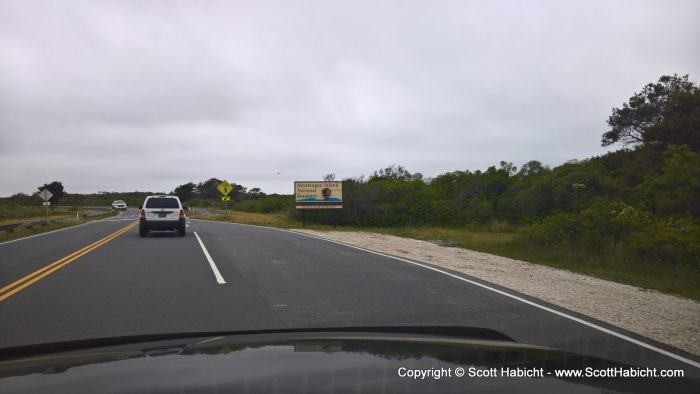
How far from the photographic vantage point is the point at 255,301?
26.7 ft

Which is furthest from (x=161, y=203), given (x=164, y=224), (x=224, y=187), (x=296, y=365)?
(x=296, y=365)

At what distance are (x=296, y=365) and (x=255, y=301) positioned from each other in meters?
5.33

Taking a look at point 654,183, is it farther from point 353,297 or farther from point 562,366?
point 562,366

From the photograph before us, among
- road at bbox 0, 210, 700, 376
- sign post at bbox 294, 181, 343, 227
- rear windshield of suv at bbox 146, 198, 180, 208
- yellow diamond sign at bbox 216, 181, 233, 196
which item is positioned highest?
yellow diamond sign at bbox 216, 181, 233, 196

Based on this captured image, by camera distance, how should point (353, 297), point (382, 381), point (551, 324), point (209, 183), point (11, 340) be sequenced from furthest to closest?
point (209, 183) → point (353, 297) → point (551, 324) → point (11, 340) → point (382, 381)

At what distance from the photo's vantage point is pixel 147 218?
21.9 m

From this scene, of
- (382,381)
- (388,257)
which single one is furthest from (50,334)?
(388,257)

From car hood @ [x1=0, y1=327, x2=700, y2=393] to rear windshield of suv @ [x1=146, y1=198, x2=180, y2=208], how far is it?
64.0 ft

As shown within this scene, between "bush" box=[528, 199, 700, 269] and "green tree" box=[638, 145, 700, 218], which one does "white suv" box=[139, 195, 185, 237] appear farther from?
"green tree" box=[638, 145, 700, 218]

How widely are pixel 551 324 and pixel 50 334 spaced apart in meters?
6.54

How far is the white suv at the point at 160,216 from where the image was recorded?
72.0 ft

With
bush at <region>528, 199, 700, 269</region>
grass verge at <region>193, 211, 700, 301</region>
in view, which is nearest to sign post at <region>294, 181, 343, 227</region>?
grass verge at <region>193, 211, 700, 301</region>

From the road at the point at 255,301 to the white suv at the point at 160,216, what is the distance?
798 centimetres

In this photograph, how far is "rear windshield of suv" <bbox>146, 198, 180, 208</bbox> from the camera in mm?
22303
